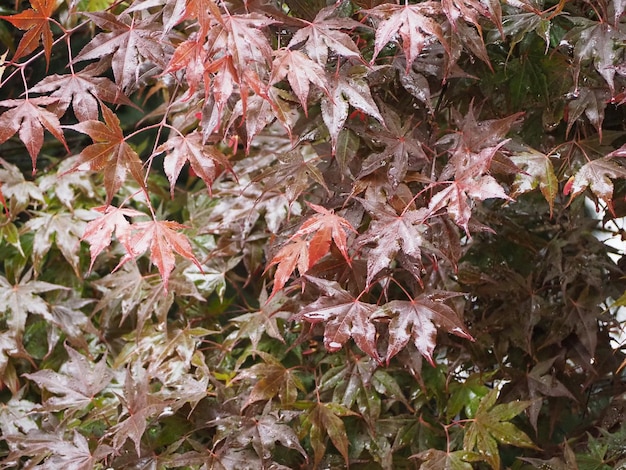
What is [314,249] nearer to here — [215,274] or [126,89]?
[126,89]

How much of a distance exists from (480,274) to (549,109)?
0.39 m

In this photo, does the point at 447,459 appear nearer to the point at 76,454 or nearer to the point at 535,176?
the point at 535,176

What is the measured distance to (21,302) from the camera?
1.85m

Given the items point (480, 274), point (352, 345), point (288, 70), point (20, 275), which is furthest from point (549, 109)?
point (20, 275)

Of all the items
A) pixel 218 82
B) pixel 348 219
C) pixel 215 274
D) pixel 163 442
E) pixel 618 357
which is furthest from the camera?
pixel 215 274

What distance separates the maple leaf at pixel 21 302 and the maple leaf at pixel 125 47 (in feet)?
2.41

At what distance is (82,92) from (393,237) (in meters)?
0.62

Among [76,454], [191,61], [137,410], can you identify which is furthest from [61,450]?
[191,61]

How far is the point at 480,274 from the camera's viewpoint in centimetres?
161

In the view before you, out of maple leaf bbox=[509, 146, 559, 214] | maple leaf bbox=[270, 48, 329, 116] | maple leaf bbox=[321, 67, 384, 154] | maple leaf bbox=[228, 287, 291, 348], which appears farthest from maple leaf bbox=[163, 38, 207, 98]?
maple leaf bbox=[228, 287, 291, 348]

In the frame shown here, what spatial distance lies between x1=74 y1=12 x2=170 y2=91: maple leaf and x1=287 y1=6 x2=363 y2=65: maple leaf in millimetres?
259

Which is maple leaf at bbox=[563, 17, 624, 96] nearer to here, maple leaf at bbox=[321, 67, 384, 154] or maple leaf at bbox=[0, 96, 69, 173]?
maple leaf at bbox=[321, 67, 384, 154]

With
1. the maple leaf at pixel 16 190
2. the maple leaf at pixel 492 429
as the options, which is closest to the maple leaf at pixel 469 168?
the maple leaf at pixel 492 429

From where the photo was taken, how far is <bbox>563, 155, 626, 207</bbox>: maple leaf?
4.09 feet
